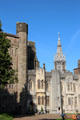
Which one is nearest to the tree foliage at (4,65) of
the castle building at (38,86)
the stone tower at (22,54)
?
the stone tower at (22,54)

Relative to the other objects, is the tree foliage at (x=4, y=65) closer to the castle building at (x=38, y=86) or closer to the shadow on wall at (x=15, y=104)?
the shadow on wall at (x=15, y=104)

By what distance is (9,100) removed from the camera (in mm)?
45156

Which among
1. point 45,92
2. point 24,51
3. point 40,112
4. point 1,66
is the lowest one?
point 40,112

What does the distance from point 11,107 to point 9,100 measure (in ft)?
4.76

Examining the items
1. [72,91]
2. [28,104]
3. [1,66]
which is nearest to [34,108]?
[28,104]

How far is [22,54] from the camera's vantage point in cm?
4788

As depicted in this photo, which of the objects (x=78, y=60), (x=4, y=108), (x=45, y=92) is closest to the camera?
(x=4, y=108)

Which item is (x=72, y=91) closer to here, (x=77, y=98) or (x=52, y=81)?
(x=77, y=98)

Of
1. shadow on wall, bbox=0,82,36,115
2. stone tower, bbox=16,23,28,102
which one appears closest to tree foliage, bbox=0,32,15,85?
shadow on wall, bbox=0,82,36,115

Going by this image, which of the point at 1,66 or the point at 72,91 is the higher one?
the point at 1,66

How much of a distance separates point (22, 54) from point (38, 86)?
295 inches

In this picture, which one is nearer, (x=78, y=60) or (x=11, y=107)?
(x=11, y=107)

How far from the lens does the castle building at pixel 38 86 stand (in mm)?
46125

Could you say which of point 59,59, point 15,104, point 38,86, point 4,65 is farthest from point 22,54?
point 59,59
